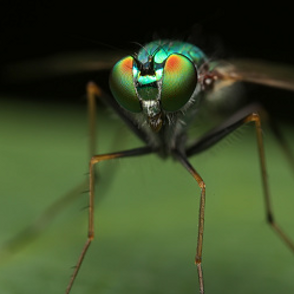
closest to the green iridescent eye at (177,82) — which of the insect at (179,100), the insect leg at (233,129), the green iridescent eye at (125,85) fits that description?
the insect at (179,100)

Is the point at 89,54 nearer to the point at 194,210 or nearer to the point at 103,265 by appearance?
the point at 194,210

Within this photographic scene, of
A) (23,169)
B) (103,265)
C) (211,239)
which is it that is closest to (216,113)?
(211,239)

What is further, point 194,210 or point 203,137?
point 194,210

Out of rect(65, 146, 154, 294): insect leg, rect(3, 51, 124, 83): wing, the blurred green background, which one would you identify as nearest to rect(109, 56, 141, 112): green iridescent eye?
rect(65, 146, 154, 294): insect leg

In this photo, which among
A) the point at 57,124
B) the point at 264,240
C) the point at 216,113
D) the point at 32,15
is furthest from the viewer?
the point at 32,15

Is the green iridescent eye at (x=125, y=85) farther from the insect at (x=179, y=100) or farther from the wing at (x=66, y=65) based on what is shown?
the wing at (x=66, y=65)

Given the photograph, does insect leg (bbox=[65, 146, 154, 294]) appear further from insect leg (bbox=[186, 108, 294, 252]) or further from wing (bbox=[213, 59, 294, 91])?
wing (bbox=[213, 59, 294, 91])

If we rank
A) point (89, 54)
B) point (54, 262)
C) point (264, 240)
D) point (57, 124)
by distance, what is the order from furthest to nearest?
point (57, 124)
point (89, 54)
point (264, 240)
point (54, 262)
